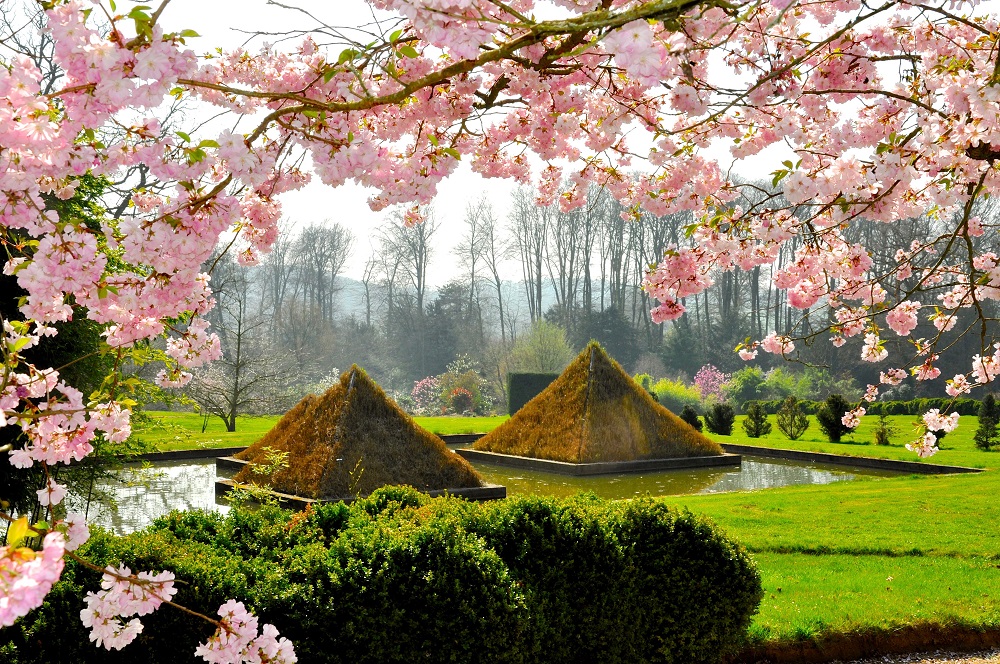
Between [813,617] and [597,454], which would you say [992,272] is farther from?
[597,454]

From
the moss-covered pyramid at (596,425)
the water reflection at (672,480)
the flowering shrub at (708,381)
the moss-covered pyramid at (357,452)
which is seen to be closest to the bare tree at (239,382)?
the moss-covered pyramid at (357,452)

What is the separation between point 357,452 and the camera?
11039 mm

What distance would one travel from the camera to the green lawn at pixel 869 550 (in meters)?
5.55

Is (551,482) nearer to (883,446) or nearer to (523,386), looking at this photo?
(883,446)

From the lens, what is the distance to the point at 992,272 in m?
4.29

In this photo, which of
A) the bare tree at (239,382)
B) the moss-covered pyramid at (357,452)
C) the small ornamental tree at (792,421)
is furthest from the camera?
the bare tree at (239,382)

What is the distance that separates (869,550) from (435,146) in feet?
20.2

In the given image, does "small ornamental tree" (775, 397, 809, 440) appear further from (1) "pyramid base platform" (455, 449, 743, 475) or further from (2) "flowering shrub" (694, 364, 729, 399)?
(2) "flowering shrub" (694, 364, 729, 399)

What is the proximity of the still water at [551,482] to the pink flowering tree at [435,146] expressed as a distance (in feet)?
23.4

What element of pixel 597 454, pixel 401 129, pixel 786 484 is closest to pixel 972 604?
pixel 401 129

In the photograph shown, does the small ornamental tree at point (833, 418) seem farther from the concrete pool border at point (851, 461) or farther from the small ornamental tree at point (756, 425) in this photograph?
the concrete pool border at point (851, 461)

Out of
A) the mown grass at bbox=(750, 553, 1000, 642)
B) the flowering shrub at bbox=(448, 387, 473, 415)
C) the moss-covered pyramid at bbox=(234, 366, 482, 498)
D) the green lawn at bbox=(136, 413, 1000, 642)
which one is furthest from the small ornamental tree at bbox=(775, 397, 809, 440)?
the flowering shrub at bbox=(448, 387, 473, 415)

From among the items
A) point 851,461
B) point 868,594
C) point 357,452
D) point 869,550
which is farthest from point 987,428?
point 868,594

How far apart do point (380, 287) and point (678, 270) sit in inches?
1798
